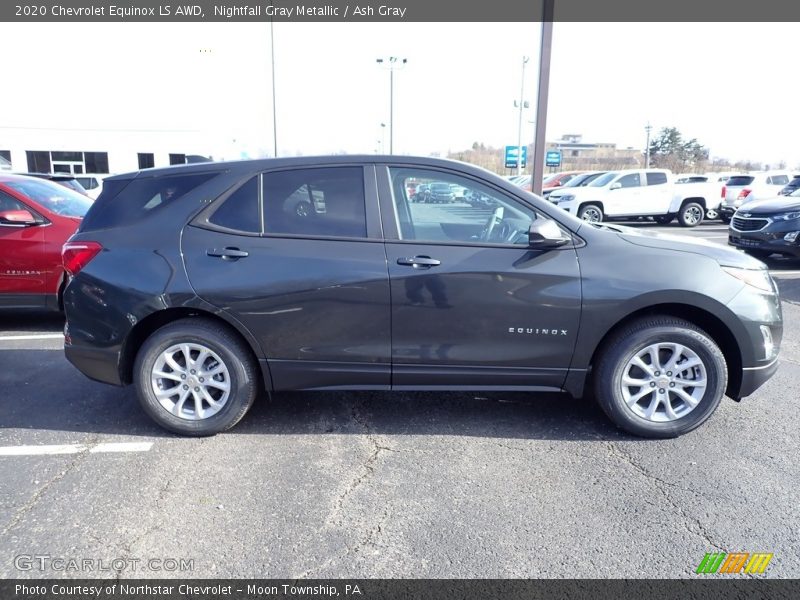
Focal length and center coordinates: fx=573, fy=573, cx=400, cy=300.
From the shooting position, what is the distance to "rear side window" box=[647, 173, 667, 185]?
17.7m

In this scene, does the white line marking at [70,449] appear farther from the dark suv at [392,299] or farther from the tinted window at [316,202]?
the tinted window at [316,202]

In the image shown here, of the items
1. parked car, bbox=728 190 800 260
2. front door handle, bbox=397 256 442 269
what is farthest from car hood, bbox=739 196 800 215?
front door handle, bbox=397 256 442 269

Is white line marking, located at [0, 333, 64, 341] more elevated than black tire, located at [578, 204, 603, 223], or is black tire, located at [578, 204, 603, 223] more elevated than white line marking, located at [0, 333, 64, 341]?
black tire, located at [578, 204, 603, 223]

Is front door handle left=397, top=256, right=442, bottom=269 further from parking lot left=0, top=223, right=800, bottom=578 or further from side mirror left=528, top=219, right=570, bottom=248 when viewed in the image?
parking lot left=0, top=223, right=800, bottom=578

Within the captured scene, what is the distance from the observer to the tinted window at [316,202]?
3.63 metres

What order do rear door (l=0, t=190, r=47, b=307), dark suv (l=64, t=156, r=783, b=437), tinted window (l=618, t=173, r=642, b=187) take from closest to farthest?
1. dark suv (l=64, t=156, r=783, b=437)
2. rear door (l=0, t=190, r=47, b=307)
3. tinted window (l=618, t=173, r=642, b=187)

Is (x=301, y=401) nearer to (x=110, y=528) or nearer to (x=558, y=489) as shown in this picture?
(x=110, y=528)

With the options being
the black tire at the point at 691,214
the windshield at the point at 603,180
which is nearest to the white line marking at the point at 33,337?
the windshield at the point at 603,180

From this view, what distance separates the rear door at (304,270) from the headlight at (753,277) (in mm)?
2177

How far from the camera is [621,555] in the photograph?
8.46ft

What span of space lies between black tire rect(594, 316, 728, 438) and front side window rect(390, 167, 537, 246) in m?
0.92

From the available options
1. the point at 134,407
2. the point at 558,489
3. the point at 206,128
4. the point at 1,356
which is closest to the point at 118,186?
the point at 134,407

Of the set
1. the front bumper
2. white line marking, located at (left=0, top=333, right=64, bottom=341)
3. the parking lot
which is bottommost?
white line marking, located at (left=0, top=333, right=64, bottom=341)

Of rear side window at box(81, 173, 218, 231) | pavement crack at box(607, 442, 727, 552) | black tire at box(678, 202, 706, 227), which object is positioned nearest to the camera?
pavement crack at box(607, 442, 727, 552)
